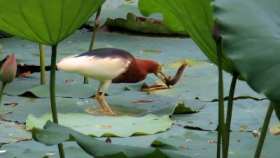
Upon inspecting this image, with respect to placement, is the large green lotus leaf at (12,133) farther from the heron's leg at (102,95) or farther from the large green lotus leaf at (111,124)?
the heron's leg at (102,95)

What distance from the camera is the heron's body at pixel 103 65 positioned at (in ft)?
6.06

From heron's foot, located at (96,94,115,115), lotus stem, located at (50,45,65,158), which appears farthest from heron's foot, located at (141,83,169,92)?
lotus stem, located at (50,45,65,158)

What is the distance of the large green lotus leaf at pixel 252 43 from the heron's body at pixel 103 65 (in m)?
0.95

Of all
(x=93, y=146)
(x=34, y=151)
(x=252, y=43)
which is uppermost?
(x=252, y=43)

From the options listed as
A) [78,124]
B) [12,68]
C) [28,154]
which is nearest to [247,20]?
[12,68]

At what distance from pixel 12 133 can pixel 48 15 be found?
616 mm

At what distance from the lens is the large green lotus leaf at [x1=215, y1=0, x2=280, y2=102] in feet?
2.74

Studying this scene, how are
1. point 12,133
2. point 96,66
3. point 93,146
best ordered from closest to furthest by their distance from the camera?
point 93,146, point 12,133, point 96,66

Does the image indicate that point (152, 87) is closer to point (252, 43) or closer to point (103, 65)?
point (103, 65)

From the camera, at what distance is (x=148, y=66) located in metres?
2.18

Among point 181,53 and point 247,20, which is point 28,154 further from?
point 181,53

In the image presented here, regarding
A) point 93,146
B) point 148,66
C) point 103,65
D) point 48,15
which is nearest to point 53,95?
point 48,15

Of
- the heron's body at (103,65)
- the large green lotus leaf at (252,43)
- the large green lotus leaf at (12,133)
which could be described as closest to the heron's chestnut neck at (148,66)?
the heron's body at (103,65)

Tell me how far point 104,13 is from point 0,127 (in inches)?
62.3
